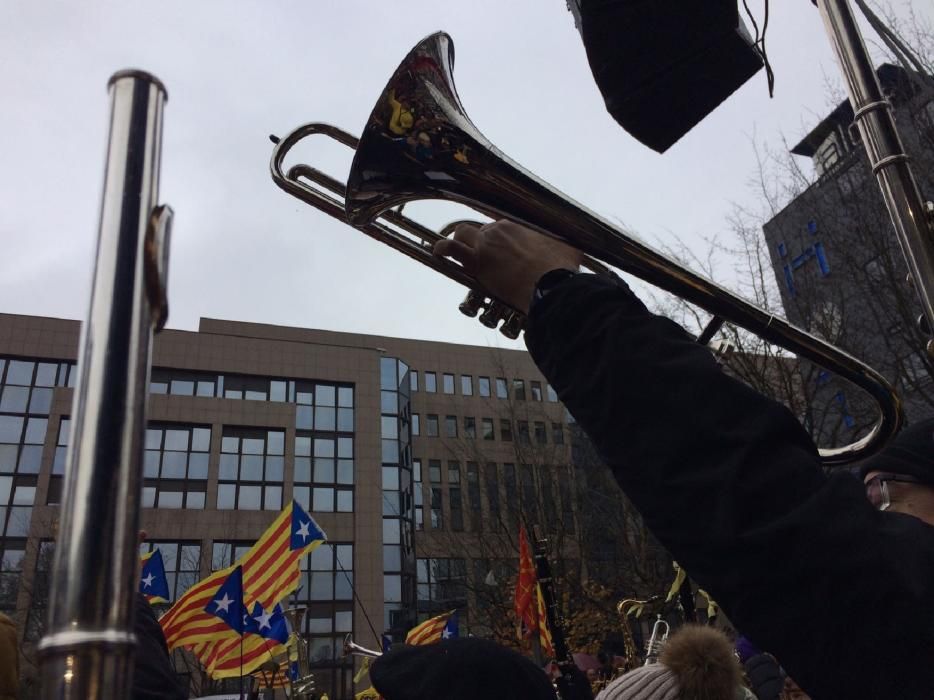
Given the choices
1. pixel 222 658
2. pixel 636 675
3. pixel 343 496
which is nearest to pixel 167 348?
pixel 343 496

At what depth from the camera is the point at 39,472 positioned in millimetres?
34938

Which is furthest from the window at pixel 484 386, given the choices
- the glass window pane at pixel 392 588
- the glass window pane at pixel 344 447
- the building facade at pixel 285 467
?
the glass window pane at pixel 392 588

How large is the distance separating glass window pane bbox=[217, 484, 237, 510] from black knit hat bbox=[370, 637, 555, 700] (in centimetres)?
3720

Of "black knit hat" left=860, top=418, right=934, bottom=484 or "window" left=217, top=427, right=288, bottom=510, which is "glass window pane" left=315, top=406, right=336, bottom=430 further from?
"black knit hat" left=860, top=418, right=934, bottom=484

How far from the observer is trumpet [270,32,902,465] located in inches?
58.2

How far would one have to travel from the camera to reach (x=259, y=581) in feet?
35.1

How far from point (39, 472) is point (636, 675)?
38.6 meters

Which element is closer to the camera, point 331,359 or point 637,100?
point 637,100

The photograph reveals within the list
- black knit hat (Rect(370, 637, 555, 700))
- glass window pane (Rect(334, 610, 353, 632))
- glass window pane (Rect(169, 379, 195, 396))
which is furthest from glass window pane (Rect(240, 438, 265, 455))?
black knit hat (Rect(370, 637, 555, 700))

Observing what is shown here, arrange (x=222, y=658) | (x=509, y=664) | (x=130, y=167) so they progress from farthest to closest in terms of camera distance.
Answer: (x=222, y=658)
(x=509, y=664)
(x=130, y=167)

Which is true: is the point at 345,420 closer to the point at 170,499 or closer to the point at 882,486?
the point at 170,499

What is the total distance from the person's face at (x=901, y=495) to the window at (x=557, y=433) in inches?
1078

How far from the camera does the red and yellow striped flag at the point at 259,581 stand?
394 inches

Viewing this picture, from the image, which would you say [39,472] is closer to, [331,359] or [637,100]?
[331,359]
